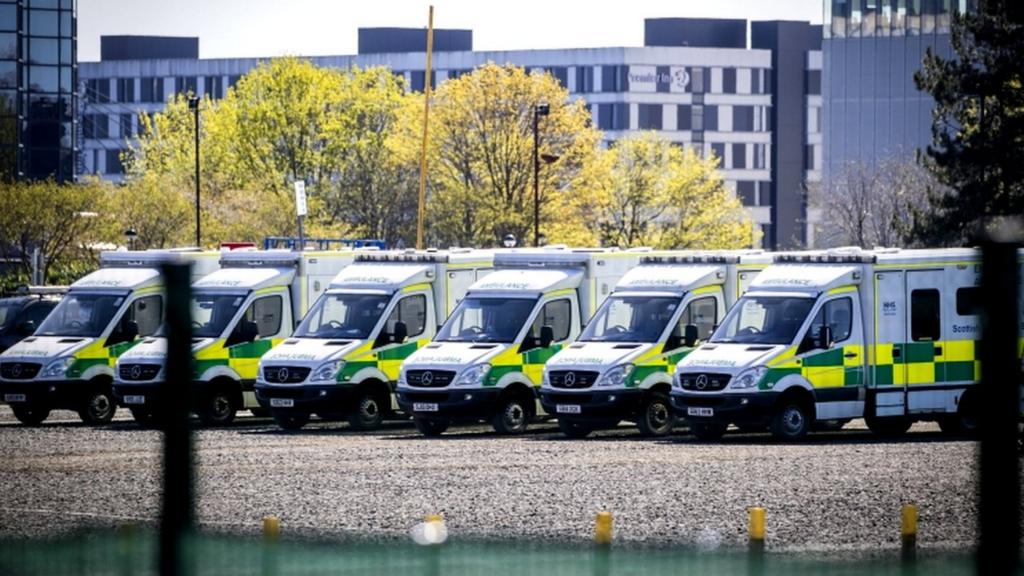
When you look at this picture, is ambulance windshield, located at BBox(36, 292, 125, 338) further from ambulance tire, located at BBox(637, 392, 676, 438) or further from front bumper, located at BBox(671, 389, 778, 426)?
front bumper, located at BBox(671, 389, 778, 426)

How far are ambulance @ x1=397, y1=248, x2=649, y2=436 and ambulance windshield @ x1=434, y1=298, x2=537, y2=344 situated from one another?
2cm

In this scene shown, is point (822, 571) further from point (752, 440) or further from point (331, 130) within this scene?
point (331, 130)

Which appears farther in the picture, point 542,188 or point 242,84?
point 242,84

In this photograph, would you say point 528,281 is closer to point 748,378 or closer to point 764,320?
point 764,320

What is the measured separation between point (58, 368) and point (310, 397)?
A: 4694 millimetres

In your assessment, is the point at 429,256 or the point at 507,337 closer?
the point at 507,337

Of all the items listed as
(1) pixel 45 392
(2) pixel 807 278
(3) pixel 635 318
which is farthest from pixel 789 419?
(1) pixel 45 392

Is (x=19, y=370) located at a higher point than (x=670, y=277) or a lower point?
lower

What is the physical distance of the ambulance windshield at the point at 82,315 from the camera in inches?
1292

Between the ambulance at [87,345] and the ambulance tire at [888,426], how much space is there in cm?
1134

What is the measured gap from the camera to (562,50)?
127 metres

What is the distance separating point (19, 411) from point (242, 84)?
4506 centimetres

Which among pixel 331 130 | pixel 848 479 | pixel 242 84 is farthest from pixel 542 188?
pixel 848 479

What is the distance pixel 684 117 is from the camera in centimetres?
12850
